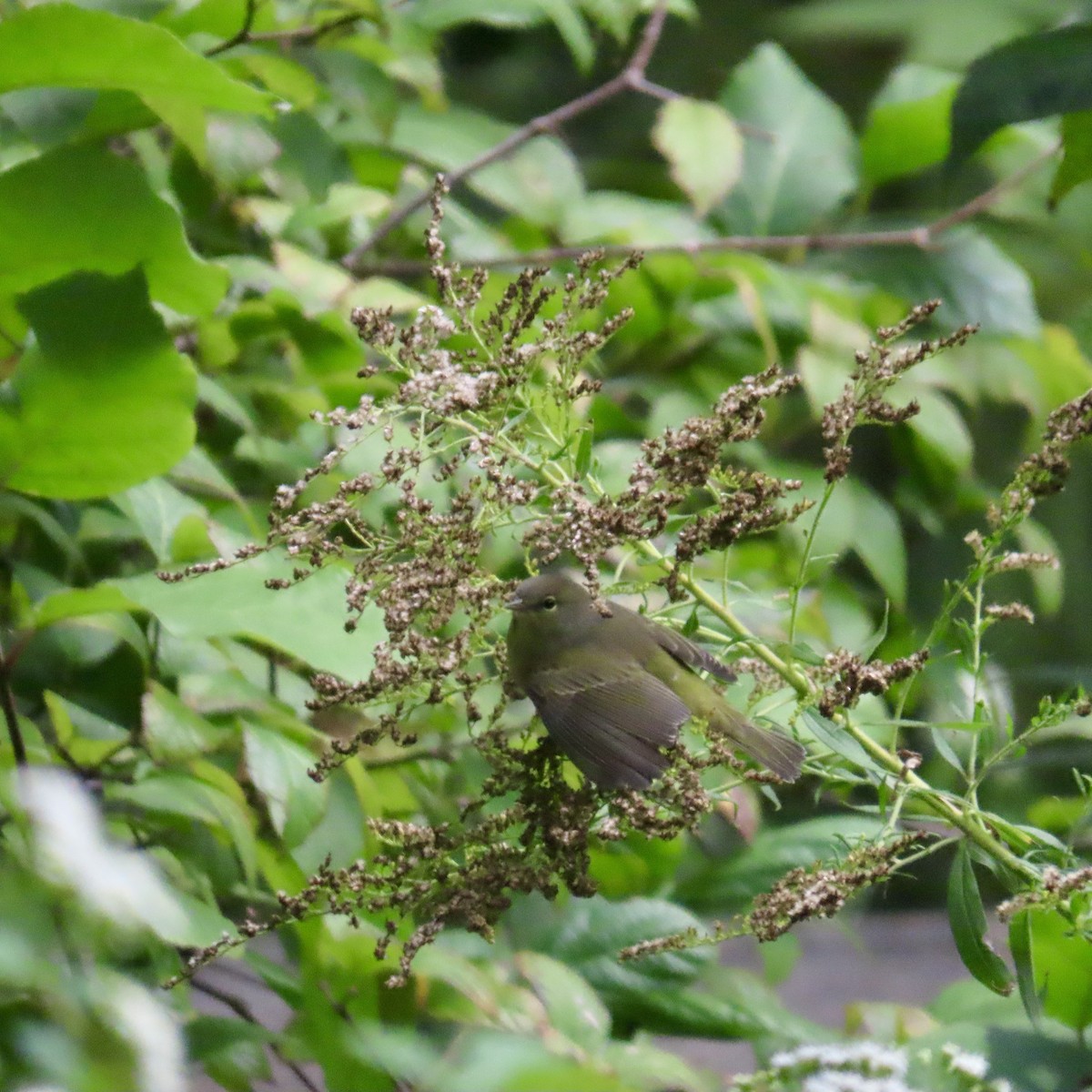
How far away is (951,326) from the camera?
2.13 m

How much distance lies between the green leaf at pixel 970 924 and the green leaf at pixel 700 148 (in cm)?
126

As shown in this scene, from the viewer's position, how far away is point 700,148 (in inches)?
76.2

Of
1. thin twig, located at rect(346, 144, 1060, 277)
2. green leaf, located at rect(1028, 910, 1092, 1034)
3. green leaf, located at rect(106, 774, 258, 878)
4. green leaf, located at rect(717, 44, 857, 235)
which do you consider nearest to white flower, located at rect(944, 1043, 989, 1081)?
green leaf, located at rect(1028, 910, 1092, 1034)

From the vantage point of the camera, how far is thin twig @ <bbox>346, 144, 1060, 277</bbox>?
1806 mm

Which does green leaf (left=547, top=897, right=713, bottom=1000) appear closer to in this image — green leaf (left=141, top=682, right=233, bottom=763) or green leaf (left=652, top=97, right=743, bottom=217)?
green leaf (left=141, top=682, right=233, bottom=763)

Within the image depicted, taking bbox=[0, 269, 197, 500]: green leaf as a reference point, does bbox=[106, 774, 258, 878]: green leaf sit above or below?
below

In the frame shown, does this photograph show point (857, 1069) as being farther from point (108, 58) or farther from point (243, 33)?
point (243, 33)

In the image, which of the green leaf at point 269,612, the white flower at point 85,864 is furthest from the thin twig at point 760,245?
the white flower at point 85,864

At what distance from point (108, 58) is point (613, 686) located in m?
0.57

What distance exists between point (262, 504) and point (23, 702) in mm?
378

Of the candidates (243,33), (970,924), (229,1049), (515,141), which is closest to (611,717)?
(970,924)

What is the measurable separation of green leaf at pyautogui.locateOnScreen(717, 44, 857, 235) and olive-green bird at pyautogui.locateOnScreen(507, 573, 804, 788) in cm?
128

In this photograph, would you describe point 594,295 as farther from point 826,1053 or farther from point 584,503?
point 826,1053

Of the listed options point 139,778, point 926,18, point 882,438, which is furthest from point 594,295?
point 882,438
